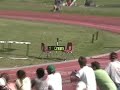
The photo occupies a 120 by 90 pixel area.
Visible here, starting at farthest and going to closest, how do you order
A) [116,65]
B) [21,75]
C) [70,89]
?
[70,89]
[116,65]
[21,75]

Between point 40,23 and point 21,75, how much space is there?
3235 cm

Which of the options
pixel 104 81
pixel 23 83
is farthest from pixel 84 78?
pixel 23 83

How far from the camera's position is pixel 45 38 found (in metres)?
32.0

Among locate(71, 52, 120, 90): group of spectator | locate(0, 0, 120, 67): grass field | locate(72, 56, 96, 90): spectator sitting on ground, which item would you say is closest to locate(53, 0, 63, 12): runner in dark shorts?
locate(0, 0, 120, 67): grass field

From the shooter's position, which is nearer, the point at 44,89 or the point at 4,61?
the point at 44,89

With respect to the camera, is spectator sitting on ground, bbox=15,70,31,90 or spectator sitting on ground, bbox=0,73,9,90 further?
spectator sitting on ground, bbox=15,70,31,90

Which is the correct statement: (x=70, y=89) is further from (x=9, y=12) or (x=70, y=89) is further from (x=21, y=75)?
(x=9, y=12)

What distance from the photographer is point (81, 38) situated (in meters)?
32.6

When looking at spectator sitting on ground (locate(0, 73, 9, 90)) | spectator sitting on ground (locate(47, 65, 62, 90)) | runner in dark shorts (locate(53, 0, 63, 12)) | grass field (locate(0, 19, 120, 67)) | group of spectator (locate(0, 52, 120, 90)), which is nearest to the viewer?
spectator sitting on ground (locate(0, 73, 9, 90))

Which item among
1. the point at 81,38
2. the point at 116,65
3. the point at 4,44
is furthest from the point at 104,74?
the point at 81,38

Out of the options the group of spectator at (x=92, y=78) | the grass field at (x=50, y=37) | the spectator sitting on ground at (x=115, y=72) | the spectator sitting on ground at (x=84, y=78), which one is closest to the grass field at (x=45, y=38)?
the grass field at (x=50, y=37)

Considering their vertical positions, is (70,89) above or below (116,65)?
below

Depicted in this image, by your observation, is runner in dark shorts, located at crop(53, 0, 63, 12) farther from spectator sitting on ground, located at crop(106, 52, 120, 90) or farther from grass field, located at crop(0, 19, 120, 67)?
spectator sitting on ground, located at crop(106, 52, 120, 90)

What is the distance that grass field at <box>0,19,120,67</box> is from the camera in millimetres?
24812
